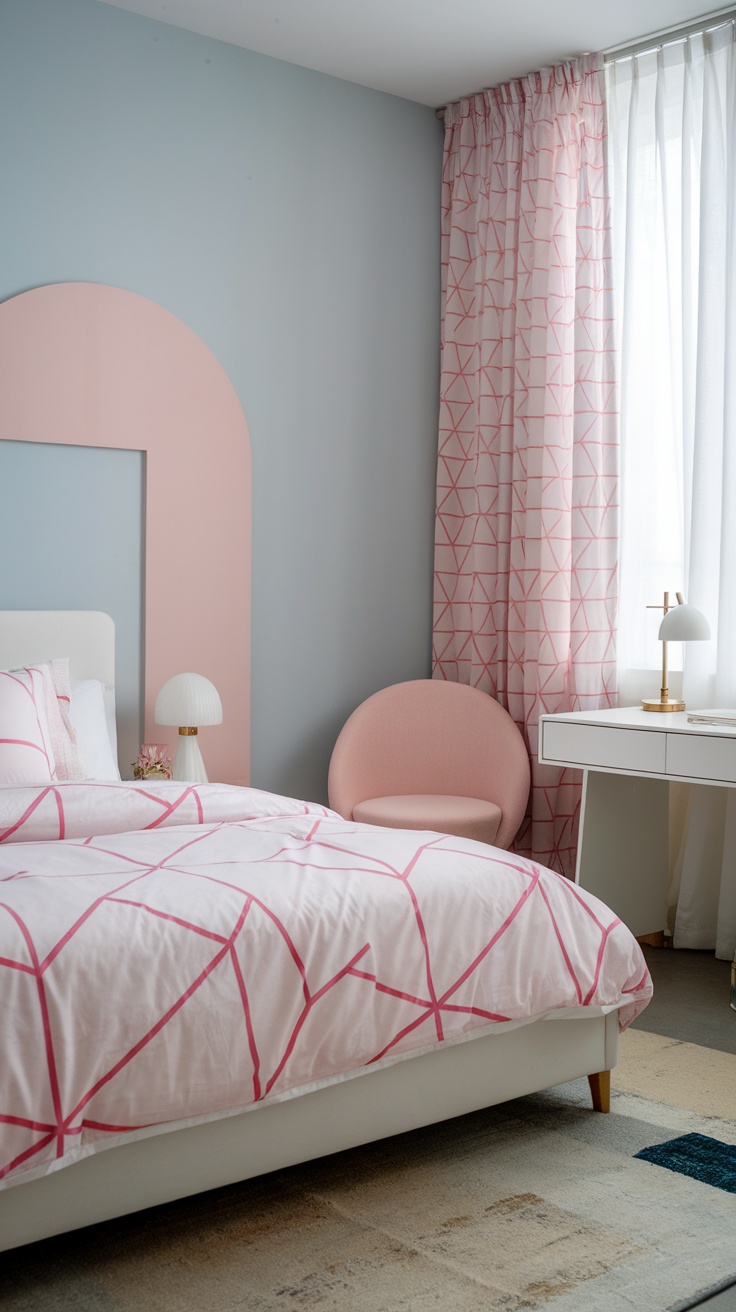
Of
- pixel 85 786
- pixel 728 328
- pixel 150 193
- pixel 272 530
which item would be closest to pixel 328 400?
pixel 272 530

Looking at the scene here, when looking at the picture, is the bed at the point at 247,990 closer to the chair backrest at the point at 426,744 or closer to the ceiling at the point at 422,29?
the chair backrest at the point at 426,744

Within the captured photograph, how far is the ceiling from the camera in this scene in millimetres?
3555

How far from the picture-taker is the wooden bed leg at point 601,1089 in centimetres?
243

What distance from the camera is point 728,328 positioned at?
11.6 ft

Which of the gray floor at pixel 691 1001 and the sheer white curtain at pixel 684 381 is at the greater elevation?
the sheer white curtain at pixel 684 381

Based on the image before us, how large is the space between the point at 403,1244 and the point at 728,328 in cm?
273

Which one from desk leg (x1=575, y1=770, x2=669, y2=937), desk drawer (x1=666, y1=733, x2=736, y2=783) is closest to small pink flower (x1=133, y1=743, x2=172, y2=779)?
desk leg (x1=575, y1=770, x2=669, y2=937)

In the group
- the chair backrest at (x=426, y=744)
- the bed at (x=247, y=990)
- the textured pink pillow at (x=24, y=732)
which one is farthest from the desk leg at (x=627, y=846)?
the textured pink pillow at (x=24, y=732)

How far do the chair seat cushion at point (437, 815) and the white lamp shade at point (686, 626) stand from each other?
0.79 meters

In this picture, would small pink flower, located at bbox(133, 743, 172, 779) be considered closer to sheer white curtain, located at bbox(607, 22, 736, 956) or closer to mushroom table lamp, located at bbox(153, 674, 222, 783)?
mushroom table lamp, located at bbox(153, 674, 222, 783)

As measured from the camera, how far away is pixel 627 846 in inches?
143

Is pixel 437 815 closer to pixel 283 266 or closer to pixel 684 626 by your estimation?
pixel 684 626

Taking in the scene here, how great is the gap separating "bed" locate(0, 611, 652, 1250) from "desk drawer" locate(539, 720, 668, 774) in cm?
100

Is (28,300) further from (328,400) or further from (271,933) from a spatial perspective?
(271,933)
